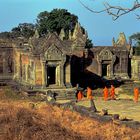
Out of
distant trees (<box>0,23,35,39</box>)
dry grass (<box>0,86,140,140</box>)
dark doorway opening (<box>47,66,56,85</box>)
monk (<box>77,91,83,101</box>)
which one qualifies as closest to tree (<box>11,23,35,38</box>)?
distant trees (<box>0,23,35,39</box>)

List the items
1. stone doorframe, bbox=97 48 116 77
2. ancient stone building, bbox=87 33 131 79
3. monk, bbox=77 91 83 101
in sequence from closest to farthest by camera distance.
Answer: monk, bbox=77 91 83 101 < stone doorframe, bbox=97 48 116 77 < ancient stone building, bbox=87 33 131 79

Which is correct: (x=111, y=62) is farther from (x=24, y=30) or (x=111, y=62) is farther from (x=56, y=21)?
(x=24, y=30)

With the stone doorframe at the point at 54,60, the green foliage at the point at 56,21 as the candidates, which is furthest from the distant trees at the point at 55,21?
the stone doorframe at the point at 54,60

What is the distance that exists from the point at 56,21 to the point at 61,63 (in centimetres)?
4192

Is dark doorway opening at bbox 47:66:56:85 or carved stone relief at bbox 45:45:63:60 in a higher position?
carved stone relief at bbox 45:45:63:60

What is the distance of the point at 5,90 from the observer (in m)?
41.5

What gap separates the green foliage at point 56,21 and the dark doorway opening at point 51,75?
125ft

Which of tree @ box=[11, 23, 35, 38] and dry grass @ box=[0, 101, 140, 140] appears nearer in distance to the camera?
dry grass @ box=[0, 101, 140, 140]

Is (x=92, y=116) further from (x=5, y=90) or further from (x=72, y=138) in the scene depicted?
(x=5, y=90)

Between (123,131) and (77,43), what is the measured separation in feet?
100

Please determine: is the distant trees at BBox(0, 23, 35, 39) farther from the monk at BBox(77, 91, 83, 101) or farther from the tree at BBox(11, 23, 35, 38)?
the monk at BBox(77, 91, 83, 101)

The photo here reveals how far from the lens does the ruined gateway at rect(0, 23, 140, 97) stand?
1613 inches

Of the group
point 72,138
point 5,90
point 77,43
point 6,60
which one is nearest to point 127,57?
point 77,43

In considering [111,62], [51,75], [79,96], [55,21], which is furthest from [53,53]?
[55,21]
